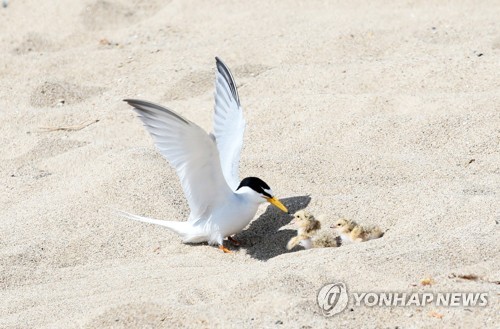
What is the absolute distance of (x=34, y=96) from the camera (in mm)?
6480

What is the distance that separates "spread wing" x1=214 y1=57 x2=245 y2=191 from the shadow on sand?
0.87ft

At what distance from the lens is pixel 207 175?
4438 mm

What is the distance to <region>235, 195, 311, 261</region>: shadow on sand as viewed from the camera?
178 inches

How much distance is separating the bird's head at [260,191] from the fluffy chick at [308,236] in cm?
12

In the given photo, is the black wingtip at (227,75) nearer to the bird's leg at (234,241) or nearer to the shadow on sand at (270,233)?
the shadow on sand at (270,233)

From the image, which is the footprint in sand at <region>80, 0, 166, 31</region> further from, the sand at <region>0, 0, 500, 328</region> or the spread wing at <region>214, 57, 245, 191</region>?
the spread wing at <region>214, 57, 245, 191</region>

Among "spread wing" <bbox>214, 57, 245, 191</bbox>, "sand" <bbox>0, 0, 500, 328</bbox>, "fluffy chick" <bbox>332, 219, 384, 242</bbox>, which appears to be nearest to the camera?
"sand" <bbox>0, 0, 500, 328</bbox>

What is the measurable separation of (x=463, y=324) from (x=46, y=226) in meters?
2.33

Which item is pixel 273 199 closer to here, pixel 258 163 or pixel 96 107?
pixel 258 163

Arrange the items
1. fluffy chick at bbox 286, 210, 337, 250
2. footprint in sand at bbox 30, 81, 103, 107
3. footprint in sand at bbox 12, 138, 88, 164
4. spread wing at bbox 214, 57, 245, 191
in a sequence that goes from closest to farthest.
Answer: fluffy chick at bbox 286, 210, 337, 250
spread wing at bbox 214, 57, 245, 191
footprint in sand at bbox 12, 138, 88, 164
footprint in sand at bbox 30, 81, 103, 107

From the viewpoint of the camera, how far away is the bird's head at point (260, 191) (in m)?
4.47

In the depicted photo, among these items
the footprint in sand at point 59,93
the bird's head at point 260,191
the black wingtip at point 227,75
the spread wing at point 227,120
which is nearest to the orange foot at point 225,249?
the bird's head at point 260,191

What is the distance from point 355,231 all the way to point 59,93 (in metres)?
3.06

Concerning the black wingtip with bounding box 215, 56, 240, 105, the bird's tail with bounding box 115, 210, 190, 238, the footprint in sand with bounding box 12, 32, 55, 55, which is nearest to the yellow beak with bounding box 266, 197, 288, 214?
the bird's tail with bounding box 115, 210, 190, 238
